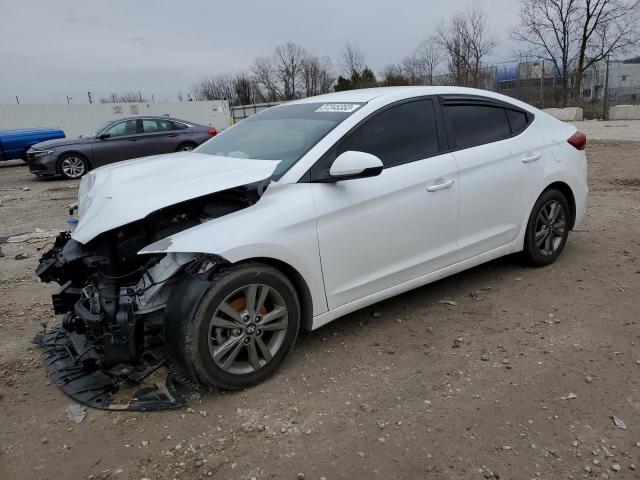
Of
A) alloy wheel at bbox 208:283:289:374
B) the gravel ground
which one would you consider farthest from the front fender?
the gravel ground

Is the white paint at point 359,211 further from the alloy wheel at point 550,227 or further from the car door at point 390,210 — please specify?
the alloy wheel at point 550,227

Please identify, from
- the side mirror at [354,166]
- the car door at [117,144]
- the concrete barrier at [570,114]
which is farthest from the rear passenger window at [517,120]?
the concrete barrier at [570,114]

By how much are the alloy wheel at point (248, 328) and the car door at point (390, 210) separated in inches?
15.3

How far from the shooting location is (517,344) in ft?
11.3

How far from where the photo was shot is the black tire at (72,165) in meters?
13.0

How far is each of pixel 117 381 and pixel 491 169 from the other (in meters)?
3.06

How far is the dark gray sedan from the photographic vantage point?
12930 millimetres

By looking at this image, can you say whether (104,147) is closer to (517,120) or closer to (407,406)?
(517,120)

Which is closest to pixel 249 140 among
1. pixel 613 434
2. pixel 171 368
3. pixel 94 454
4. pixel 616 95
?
pixel 171 368

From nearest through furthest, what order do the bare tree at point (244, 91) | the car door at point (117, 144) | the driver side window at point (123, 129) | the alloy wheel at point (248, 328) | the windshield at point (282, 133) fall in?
1. the alloy wheel at point (248, 328)
2. the windshield at point (282, 133)
3. the car door at point (117, 144)
4. the driver side window at point (123, 129)
5. the bare tree at point (244, 91)

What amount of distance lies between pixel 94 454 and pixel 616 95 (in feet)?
104

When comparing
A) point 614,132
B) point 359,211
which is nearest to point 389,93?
point 359,211

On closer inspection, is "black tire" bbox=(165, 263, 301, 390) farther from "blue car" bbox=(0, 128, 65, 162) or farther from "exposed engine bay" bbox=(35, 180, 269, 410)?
"blue car" bbox=(0, 128, 65, 162)

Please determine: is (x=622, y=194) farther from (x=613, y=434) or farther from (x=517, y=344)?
(x=613, y=434)
